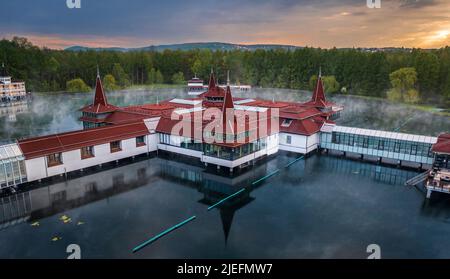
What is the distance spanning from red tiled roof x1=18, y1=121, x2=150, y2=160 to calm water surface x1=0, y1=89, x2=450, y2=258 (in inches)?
110

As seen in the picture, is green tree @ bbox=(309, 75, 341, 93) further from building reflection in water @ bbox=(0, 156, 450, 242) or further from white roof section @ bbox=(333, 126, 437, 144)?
building reflection in water @ bbox=(0, 156, 450, 242)

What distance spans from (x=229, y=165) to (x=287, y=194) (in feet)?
21.2

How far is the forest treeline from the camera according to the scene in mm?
76375

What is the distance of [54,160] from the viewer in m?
30.0

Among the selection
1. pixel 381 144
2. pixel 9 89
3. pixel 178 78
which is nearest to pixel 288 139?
pixel 381 144

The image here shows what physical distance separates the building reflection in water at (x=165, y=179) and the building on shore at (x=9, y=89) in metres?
68.5

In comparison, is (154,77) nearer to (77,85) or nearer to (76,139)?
(77,85)

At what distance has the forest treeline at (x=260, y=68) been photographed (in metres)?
76.4

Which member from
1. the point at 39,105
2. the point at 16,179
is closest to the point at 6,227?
the point at 16,179

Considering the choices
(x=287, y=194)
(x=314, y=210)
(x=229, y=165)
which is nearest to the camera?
(x=314, y=210)

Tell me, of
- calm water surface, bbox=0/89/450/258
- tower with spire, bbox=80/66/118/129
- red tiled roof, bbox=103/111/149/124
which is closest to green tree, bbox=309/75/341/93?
calm water surface, bbox=0/89/450/258

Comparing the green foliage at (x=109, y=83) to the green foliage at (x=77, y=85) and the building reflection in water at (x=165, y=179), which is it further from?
the building reflection in water at (x=165, y=179)
